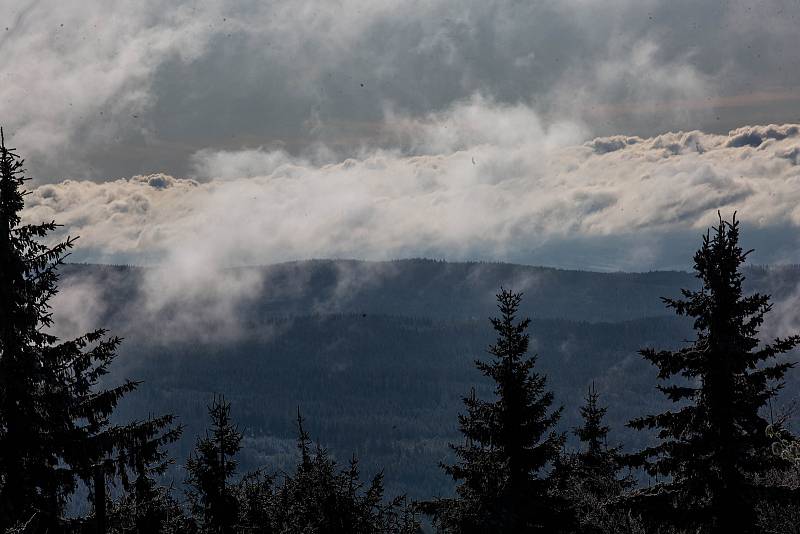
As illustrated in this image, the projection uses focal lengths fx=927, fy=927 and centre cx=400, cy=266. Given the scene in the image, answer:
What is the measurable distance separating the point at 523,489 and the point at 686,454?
6.24 metres

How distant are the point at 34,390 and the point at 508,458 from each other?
14.0m

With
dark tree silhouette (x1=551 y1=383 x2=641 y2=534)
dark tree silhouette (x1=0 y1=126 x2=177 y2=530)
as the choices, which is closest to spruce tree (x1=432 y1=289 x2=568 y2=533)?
dark tree silhouette (x1=551 y1=383 x2=641 y2=534)

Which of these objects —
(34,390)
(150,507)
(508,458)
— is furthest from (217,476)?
(34,390)

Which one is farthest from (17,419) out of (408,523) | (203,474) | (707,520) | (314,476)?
(203,474)

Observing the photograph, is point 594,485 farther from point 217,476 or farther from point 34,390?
point 34,390

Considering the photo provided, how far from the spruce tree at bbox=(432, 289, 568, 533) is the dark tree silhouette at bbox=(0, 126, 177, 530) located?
11.6 meters

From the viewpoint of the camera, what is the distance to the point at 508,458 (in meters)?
28.5

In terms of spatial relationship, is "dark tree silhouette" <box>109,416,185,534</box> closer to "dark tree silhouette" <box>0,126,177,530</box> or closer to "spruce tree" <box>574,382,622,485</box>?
"dark tree silhouette" <box>0,126,177,530</box>

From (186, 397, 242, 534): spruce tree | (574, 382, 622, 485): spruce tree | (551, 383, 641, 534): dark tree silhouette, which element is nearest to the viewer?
(551, 383, 641, 534): dark tree silhouette

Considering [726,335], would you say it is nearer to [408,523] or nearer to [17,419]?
[408,523]

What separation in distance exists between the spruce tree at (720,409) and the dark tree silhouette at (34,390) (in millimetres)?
14250

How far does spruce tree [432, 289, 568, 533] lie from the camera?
28.7 meters

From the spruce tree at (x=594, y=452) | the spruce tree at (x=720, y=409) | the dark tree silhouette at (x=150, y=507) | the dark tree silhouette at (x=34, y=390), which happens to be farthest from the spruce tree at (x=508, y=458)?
the spruce tree at (x=594, y=452)

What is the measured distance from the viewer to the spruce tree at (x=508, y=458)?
28.7 metres
